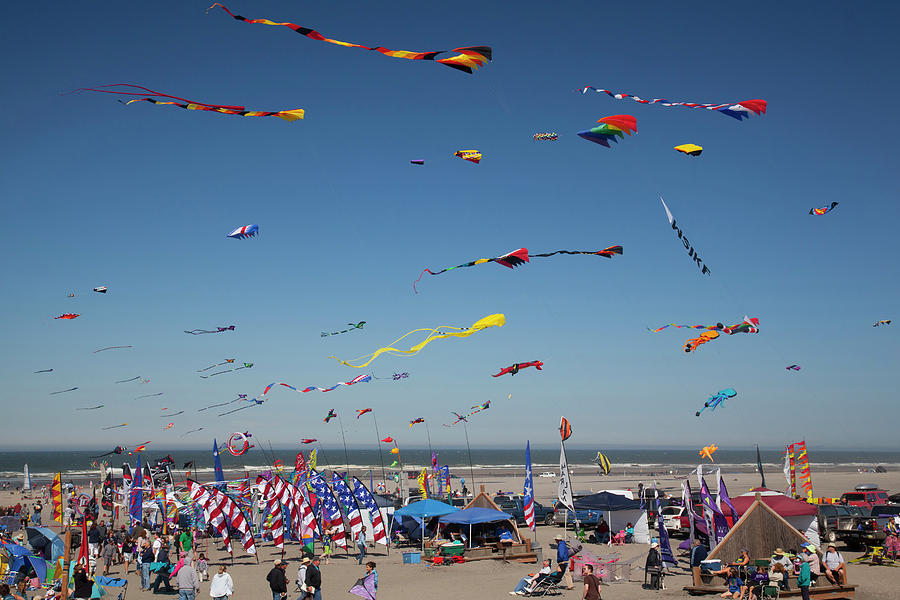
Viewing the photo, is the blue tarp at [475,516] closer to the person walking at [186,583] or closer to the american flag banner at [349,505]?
the american flag banner at [349,505]

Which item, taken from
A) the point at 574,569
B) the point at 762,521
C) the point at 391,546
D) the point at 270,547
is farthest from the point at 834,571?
the point at 270,547

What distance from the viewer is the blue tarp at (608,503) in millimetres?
22406

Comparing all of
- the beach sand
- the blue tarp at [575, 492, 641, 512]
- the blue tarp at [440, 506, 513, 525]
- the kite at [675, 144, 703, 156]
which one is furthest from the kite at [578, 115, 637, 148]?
the blue tarp at [575, 492, 641, 512]

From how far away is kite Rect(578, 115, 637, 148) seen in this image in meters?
10.7

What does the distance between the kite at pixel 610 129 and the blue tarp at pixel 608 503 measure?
1498 centimetres

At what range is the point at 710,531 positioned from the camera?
15.4m

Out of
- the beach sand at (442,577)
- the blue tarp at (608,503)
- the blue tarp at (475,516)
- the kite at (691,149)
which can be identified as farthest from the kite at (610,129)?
the blue tarp at (608,503)

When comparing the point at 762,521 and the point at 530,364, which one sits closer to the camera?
the point at 762,521

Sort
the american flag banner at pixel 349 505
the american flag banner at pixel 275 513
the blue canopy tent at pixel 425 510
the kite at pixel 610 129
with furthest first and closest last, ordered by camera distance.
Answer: the blue canopy tent at pixel 425 510
the american flag banner at pixel 275 513
the american flag banner at pixel 349 505
the kite at pixel 610 129

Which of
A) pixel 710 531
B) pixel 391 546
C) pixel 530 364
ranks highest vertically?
pixel 530 364

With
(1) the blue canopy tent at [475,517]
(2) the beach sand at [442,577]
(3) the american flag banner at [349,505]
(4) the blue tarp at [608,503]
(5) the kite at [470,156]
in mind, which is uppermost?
(5) the kite at [470,156]

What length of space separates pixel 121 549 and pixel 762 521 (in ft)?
59.8

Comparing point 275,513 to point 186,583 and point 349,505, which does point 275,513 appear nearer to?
point 349,505

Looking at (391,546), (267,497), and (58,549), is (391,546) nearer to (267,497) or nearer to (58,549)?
(267,497)
